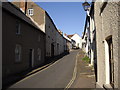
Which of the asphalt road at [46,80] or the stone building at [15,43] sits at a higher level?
the stone building at [15,43]

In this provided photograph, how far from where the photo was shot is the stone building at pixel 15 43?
13.5m

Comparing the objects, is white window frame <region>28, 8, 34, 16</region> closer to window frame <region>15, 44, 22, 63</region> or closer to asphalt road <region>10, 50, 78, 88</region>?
window frame <region>15, 44, 22, 63</region>

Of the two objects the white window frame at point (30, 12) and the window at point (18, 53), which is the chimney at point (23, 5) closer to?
the white window frame at point (30, 12)

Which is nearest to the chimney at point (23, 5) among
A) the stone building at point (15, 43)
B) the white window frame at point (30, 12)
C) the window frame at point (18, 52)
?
the white window frame at point (30, 12)

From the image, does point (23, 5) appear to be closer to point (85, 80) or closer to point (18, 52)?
point (18, 52)

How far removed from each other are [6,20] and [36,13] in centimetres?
1551

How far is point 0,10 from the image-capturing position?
13.0 metres

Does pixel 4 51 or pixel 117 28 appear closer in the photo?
pixel 117 28

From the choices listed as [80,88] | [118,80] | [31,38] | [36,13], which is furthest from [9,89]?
[36,13]

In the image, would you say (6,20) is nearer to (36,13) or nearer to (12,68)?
(12,68)

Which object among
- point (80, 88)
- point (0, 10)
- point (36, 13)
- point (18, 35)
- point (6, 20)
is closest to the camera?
point (80, 88)

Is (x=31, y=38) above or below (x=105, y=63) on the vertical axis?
above

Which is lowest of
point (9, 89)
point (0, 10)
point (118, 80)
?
point (9, 89)

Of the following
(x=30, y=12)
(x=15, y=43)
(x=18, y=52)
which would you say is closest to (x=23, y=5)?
(x=30, y=12)
